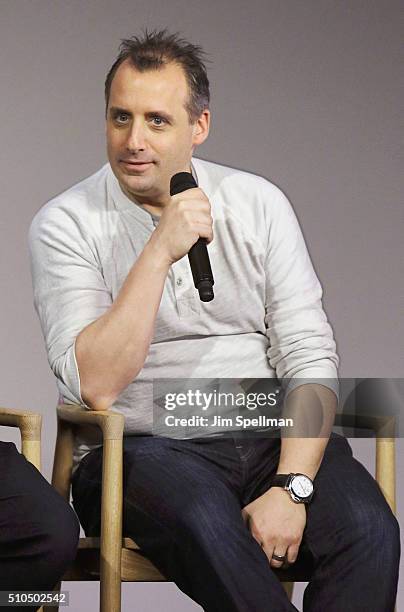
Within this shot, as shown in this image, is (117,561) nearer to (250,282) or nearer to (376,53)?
(250,282)

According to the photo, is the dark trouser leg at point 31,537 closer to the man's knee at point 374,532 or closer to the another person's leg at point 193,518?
the another person's leg at point 193,518

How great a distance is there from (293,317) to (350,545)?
0.47m

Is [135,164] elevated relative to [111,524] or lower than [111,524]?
elevated

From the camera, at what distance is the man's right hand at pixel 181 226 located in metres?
2.01

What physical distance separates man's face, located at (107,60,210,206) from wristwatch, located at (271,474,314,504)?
0.58 metres

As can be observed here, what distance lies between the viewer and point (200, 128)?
228 centimetres

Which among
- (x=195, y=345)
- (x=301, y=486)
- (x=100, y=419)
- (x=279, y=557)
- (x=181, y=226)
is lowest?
(x=279, y=557)

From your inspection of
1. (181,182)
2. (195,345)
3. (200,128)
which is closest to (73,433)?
(195,345)

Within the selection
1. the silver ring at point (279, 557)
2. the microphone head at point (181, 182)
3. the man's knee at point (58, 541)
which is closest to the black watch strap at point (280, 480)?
the silver ring at point (279, 557)

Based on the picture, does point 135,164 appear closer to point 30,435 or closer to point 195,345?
point 195,345

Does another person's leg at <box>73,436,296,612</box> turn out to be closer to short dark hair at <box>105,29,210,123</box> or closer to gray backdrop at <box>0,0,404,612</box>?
short dark hair at <box>105,29,210,123</box>

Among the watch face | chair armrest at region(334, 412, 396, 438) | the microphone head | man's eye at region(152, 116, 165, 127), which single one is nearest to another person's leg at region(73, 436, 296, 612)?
the watch face

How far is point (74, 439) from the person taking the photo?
2.20 m

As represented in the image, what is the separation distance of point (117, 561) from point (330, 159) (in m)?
1.43
